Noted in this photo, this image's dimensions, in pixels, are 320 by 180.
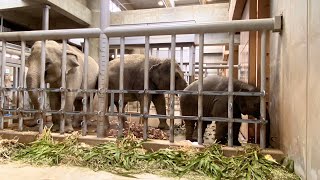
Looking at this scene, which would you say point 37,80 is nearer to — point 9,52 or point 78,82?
point 78,82

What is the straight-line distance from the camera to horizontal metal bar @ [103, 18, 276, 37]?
2562mm

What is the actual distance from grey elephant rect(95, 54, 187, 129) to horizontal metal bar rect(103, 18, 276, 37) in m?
2.00

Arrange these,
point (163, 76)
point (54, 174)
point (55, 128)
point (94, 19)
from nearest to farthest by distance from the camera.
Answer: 1. point (54, 174)
2. point (55, 128)
3. point (163, 76)
4. point (94, 19)

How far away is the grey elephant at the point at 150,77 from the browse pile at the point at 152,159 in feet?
6.85

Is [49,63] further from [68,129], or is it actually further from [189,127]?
[189,127]

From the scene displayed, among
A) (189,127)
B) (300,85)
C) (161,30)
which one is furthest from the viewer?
(189,127)

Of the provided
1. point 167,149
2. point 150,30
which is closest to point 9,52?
point 150,30

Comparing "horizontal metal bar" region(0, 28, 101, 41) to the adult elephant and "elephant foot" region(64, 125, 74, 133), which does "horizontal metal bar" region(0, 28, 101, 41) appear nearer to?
"elephant foot" region(64, 125, 74, 133)

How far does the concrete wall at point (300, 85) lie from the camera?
1.67 metres

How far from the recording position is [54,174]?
87.7 inches

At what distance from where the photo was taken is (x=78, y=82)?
14.8ft

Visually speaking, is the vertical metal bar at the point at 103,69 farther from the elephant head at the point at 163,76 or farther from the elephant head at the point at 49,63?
the elephant head at the point at 163,76

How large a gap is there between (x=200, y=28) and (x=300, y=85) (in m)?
1.15

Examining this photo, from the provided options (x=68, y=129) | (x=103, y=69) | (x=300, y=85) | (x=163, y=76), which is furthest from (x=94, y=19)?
(x=300, y=85)
